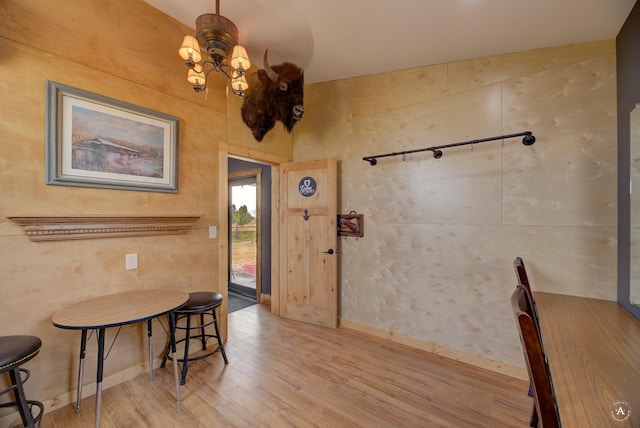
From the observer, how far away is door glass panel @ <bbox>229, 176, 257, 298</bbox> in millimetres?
4779

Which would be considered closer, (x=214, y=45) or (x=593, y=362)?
(x=593, y=362)

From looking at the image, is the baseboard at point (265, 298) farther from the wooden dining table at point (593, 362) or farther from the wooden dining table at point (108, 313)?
the wooden dining table at point (593, 362)

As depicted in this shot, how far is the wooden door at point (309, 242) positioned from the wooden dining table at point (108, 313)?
5.34 feet

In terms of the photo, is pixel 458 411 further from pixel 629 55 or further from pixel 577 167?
pixel 629 55

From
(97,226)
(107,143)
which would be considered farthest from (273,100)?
(97,226)

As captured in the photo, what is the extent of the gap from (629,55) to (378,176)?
2012 millimetres

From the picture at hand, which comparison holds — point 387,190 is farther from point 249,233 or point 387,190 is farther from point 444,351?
point 249,233

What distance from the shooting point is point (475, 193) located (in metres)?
2.50

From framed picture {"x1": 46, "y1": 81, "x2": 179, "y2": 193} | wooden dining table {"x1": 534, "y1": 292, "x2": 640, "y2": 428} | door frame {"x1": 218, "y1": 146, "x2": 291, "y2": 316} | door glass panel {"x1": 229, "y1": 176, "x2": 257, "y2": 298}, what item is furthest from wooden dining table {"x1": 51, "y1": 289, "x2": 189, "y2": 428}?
door glass panel {"x1": 229, "y1": 176, "x2": 257, "y2": 298}

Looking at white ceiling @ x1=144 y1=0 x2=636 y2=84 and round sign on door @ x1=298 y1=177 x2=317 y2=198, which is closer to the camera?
white ceiling @ x1=144 y1=0 x2=636 y2=84

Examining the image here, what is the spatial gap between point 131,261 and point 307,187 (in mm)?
2037
